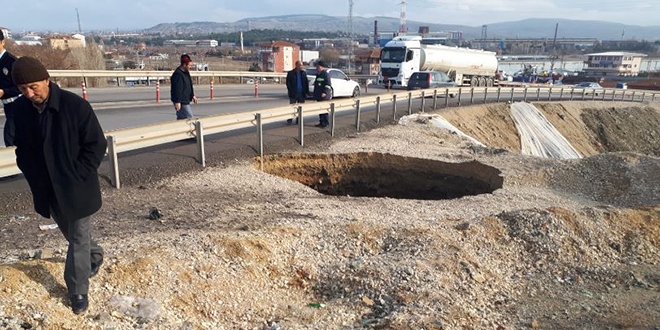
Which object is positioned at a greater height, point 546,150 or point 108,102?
point 108,102

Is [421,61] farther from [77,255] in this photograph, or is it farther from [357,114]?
[77,255]

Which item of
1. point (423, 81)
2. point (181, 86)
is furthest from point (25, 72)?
point (423, 81)

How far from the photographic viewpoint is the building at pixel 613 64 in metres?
103

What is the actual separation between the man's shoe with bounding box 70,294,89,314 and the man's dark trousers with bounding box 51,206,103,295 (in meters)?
0.03

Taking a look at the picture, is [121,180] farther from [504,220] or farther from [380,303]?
[504,220]

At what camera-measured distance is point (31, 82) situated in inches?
119

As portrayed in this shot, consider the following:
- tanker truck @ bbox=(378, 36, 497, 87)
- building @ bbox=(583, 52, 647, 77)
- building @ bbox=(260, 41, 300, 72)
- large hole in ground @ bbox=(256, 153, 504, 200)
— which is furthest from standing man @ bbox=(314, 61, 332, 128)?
building @ bbox=(583, 52, 647, 77)

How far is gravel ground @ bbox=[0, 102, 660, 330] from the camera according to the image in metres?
3.87

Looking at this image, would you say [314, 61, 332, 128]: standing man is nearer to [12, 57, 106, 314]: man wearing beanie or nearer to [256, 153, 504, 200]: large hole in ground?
[256, 153, 504, 200]: large hole in ground

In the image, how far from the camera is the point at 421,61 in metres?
35.1

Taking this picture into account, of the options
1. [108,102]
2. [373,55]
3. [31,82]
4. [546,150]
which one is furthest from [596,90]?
[373,55]

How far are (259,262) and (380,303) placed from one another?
129cm

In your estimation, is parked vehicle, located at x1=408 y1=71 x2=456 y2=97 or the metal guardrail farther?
parked vehicle, located at x1=408 y1=71 x2=456 y2=97

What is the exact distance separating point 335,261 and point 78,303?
2.50 m
